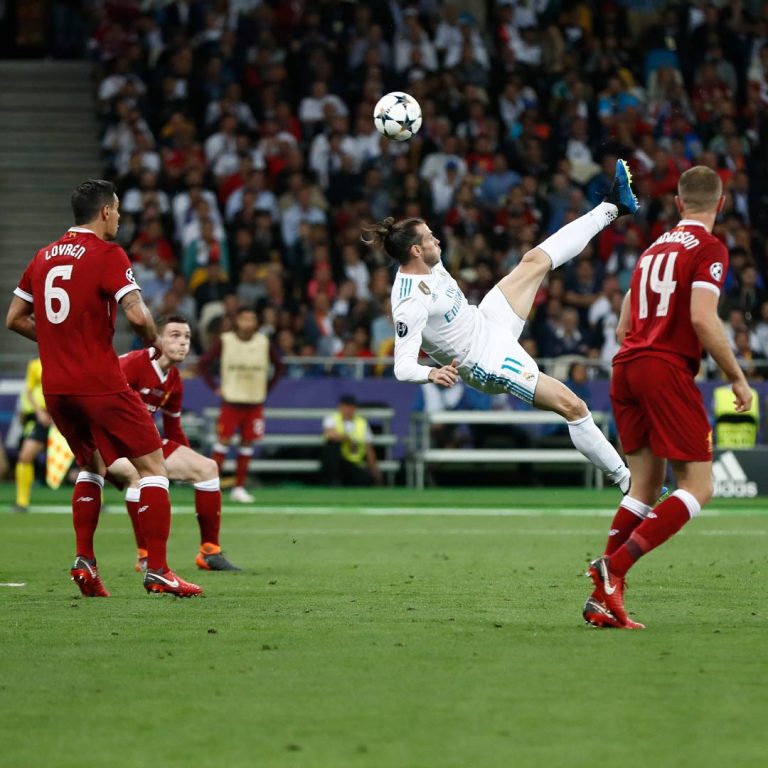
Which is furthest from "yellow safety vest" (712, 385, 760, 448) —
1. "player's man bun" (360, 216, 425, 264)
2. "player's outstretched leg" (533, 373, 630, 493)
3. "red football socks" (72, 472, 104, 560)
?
"red football socks" (72, 472, 104, 560)

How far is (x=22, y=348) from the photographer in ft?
77.9

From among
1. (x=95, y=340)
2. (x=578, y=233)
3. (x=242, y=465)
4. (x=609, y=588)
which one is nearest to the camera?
(x=609, y=588)

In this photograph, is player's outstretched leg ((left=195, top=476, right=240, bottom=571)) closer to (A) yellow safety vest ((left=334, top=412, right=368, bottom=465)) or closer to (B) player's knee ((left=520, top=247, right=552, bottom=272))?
(B) player's knee ((left=520, top=247, right=552, bottom=272))

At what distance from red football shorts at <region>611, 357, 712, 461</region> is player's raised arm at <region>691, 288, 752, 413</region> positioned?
258 mm

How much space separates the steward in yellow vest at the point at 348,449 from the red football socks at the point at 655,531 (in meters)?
13.1

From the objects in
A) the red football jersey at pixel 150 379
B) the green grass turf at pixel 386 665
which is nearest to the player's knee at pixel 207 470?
the red football jersey at pixel 150 379

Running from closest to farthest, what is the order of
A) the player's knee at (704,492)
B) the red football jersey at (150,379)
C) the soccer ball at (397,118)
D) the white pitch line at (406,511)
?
the player's knee at (704,492) → the red football jersey at (150,379) → the soccer ball at (397,118) → the white pitch line at (406,511)

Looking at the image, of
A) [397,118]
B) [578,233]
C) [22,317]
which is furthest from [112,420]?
[397,118]

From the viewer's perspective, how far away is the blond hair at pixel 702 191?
7.83 metres

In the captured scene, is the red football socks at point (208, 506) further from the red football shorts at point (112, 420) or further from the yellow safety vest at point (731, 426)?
the yellow safety vest at point (731, 426)

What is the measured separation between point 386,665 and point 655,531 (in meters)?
1.75

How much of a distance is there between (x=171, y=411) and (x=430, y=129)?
14.0 metres

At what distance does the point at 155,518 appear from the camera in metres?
9.16

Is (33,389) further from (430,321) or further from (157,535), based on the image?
(157,535)
